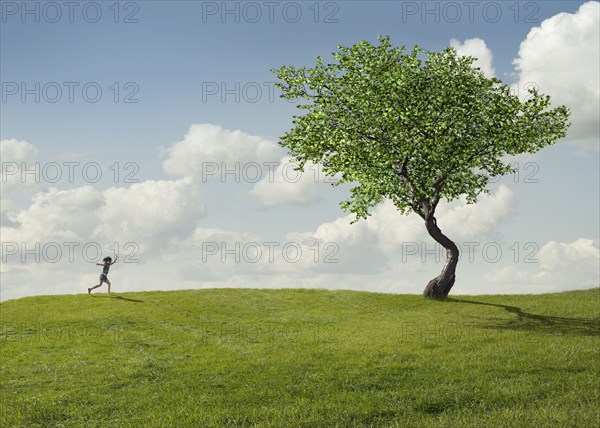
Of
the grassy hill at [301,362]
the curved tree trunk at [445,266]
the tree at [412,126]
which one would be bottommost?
the grassy hill at [301,362]

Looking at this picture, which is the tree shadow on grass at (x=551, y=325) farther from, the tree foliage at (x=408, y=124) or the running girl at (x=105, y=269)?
the running girl at (x=105, y=269)

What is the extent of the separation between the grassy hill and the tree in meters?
7.64

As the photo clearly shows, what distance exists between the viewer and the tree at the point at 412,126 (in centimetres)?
3812

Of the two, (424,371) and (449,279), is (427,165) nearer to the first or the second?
(449,279)

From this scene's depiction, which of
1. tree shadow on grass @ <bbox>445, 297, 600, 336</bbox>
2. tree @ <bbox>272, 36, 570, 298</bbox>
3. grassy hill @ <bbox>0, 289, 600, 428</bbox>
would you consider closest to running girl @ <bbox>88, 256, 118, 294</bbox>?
grassy hill @ <bbox>0, 289, 600, 428</bbox>

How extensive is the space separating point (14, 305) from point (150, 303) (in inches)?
368

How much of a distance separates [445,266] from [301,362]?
21.1 m

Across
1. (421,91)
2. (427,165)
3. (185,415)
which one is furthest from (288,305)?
(185,415)

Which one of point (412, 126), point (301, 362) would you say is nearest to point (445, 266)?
point (412, 126)

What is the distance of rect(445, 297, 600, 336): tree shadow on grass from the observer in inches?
1155

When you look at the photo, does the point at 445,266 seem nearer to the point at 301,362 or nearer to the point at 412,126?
the point at 412,126

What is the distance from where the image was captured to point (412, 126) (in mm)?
38594

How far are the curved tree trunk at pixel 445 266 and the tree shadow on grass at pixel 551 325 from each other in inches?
240

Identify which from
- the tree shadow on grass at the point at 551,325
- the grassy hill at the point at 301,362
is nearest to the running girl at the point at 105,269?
the grassy hill at the point at 301,362
